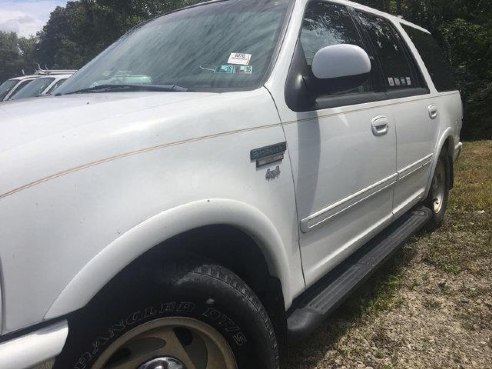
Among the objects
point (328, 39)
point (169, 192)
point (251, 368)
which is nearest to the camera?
point (169, 192)

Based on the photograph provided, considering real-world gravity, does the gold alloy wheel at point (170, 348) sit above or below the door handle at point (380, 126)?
below

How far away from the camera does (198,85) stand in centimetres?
204

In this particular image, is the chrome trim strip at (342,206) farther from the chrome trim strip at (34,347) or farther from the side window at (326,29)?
the chrome trim strip at (34,347)

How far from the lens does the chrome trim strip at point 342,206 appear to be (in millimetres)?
2039

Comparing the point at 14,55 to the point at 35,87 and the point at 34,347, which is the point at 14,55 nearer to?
the point at 35,87

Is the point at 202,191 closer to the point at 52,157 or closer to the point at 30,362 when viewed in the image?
the point at 52,157

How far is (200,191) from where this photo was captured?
1.51 metres

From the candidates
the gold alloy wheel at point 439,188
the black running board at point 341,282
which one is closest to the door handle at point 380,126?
the black running board at point 341,282

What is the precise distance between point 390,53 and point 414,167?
2.69ft

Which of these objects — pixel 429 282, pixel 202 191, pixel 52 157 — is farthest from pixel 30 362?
pixel 429 282

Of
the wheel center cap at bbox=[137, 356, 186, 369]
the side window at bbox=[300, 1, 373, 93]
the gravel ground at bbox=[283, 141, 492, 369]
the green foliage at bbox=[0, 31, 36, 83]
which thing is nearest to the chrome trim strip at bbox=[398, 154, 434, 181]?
the side window at bbox=[300, 1, 373, 93]

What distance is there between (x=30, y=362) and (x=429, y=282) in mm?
2772

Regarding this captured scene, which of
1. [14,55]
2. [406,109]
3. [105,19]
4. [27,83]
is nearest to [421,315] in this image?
[406,109]

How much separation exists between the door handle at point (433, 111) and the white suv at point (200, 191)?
692mm
